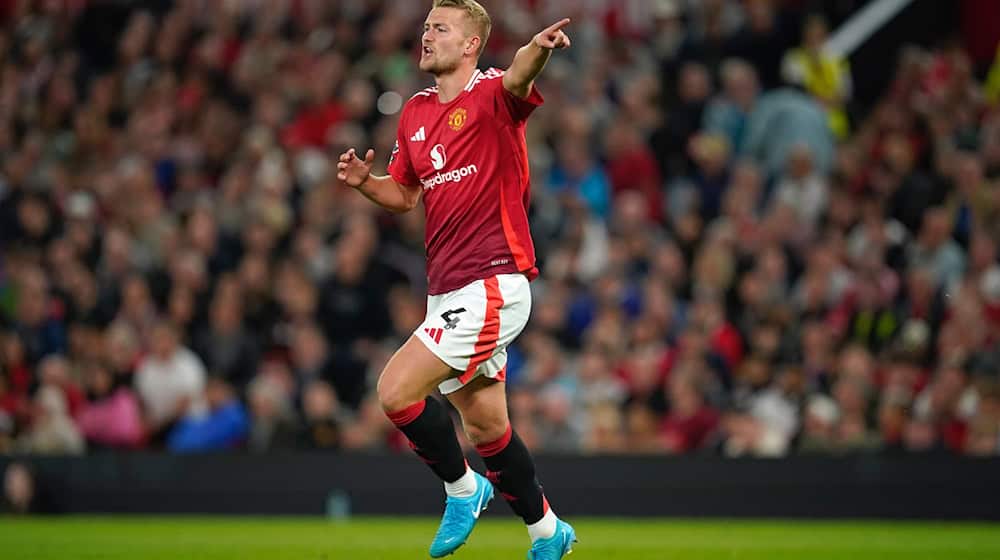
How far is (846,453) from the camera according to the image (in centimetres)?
1380

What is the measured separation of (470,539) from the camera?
12.5 metres

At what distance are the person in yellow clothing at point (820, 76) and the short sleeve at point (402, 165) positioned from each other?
8.94 meters

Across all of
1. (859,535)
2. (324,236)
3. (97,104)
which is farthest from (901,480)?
(97,104)

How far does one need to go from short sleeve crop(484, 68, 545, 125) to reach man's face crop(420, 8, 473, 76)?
222 mm

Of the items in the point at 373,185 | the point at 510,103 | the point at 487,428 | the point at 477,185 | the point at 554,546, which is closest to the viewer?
the point at 510,103

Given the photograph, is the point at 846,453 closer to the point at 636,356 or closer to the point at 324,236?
the point at 636,356

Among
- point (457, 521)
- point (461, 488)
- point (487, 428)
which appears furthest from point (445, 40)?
point (457, 521)

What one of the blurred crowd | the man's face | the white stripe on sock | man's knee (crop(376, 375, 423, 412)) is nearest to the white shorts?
man's knee (crop(376, 375, 423, 412))

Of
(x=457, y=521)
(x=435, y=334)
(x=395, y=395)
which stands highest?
(x=435, y=334)

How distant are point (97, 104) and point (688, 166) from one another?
6628 millimetres

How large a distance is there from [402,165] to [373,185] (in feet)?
0.68

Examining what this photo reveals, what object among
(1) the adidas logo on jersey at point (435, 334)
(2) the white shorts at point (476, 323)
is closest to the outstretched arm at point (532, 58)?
(2) the white shorts at point (476, 323)

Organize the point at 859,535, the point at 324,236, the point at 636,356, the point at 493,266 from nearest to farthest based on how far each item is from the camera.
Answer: the point at 493,266 < the point at 859,535 < the point at 636,356 < the point at 324,236

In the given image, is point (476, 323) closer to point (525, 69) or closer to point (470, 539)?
point (525, 69)
